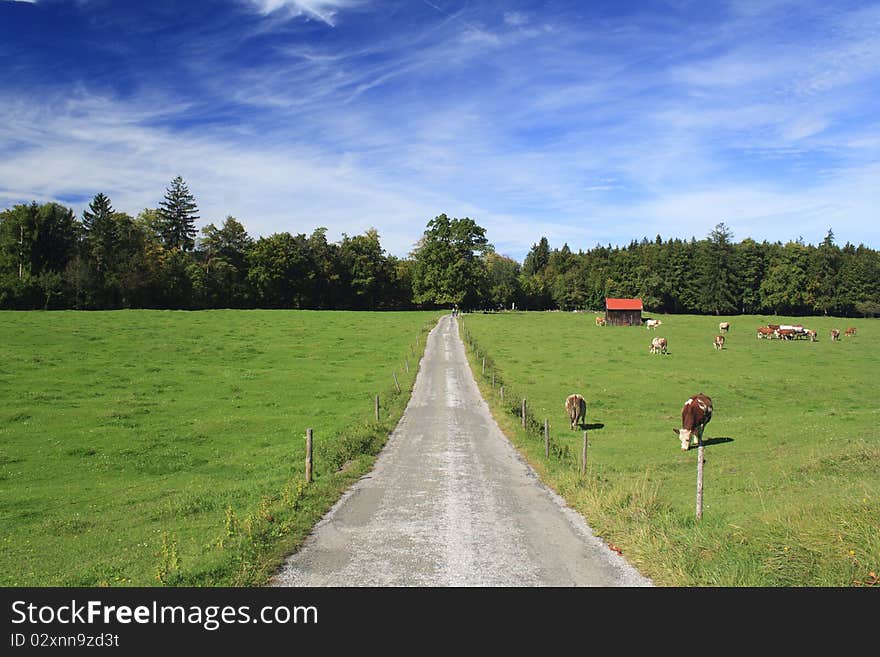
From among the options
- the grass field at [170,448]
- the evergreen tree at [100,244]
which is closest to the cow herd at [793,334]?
the grass field at [170,448]

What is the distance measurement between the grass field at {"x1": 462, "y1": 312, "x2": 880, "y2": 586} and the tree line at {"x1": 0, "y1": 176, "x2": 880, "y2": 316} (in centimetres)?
6388

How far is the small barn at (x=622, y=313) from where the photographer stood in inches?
3898

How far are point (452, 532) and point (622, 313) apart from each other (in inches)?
3691

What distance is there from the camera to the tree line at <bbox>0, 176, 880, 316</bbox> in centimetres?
8900

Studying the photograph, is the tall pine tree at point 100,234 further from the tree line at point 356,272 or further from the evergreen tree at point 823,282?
the evergreen tree at point 823,282

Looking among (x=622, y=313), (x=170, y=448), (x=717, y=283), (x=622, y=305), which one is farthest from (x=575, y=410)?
(x=717, y=283)

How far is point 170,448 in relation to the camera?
22.6 metres

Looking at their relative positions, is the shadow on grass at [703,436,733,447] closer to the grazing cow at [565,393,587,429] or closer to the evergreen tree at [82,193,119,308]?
the grazing cow at [565,393,587,429]

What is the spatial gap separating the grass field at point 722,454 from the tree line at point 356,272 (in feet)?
210

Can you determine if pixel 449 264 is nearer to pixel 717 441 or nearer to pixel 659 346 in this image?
pixel 659 346

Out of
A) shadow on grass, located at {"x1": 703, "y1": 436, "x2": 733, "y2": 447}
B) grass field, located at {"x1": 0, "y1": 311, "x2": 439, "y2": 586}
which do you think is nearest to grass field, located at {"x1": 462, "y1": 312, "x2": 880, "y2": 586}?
shadow on grass, located at {"x1": 703, "y1": 436, "x2": 733, "y2": 447}

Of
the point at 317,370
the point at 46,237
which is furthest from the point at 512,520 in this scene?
the point at 46,237

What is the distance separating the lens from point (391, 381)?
129 feet
